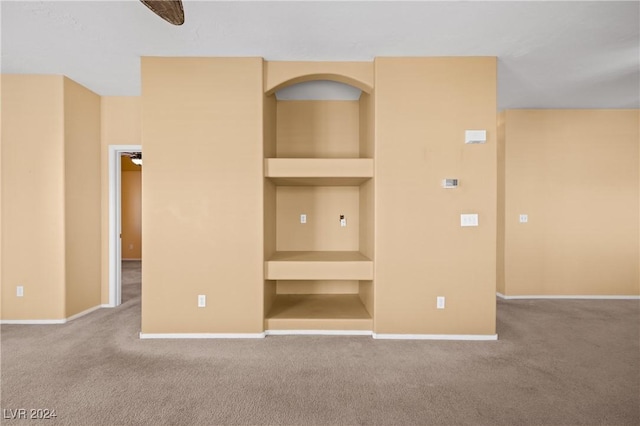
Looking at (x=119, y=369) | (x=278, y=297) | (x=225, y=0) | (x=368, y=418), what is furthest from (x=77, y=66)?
(x=368, y=418)

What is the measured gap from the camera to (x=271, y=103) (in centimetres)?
407

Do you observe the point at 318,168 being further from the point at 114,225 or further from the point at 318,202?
the point at 114,225

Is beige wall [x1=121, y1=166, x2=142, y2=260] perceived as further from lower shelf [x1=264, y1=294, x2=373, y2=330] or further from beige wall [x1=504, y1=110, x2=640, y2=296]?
beige wall [x1=504, y1=110, x2=640, y2=296]

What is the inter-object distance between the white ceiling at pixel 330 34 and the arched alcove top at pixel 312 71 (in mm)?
80

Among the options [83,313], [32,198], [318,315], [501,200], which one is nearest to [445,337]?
[318,315]

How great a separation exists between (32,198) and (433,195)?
461cm

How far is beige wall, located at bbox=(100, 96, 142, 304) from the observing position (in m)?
4.56

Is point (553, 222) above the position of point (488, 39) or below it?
below

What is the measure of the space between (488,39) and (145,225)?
12.6 feet

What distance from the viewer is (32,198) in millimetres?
3865

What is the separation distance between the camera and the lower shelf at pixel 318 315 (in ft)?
11.6

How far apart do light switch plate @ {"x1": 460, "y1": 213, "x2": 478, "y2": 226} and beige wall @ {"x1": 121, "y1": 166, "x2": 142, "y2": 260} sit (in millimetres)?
8734

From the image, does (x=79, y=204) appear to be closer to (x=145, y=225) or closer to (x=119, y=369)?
(x=145, y=225)

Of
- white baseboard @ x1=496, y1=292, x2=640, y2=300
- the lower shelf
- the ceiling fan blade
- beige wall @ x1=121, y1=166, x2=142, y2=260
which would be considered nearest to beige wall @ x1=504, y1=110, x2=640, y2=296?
white baseboard @ x1=496, y1=292, x2=640, y2=300
